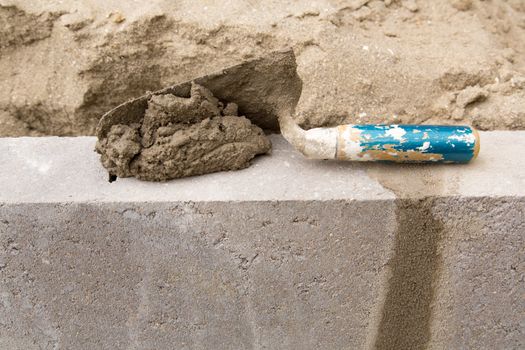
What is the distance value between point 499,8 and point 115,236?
1.51 m

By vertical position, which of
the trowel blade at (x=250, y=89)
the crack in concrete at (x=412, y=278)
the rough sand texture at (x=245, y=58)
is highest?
the trowel blade at (x=250, y=89)

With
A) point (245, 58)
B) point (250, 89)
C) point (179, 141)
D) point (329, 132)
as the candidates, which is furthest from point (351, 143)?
point (245, 58)

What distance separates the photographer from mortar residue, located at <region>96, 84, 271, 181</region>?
44.0 inches

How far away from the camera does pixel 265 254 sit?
1167 millimetres

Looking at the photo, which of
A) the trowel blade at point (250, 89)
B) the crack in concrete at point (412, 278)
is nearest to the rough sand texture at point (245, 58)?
the trowel blade at point (250, 89)

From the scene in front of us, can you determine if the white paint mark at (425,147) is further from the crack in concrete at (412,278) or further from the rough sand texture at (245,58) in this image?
the rough sand texture at (245,58)

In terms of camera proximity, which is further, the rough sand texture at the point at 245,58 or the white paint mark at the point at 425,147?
the rough sand texture at the point at 245,58

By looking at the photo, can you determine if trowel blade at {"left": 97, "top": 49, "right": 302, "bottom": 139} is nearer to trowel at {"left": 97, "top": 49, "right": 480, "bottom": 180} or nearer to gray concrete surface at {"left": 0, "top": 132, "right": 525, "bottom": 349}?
trowel at {"left": 97, "top": 49, "right": 480, "bottom": 180}

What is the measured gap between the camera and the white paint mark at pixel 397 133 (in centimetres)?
112

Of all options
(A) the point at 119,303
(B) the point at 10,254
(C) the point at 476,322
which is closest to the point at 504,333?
(C) the point at 476,322

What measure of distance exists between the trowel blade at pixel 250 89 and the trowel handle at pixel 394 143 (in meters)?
0.13

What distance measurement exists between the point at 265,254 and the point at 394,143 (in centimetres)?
39

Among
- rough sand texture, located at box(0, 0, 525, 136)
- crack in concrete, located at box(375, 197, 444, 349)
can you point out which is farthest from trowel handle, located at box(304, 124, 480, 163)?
rough sand texture, located at box(0, 0, 525, 136)

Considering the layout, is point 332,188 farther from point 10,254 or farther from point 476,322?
point 10,254
